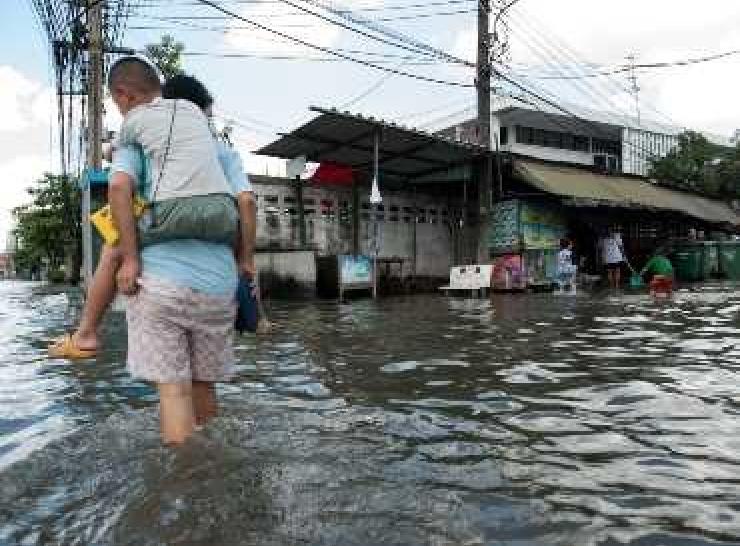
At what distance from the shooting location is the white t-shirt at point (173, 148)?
3.21m

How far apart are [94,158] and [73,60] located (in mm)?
2208

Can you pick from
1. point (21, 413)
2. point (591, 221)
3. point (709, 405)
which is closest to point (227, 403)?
Answer: point (21, 413)

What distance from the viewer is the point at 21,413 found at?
5.01 metres

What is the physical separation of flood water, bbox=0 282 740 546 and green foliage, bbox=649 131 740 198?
92.3ft

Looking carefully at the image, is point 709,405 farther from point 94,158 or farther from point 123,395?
point 94,158

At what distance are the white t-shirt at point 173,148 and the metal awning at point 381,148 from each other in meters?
12.1

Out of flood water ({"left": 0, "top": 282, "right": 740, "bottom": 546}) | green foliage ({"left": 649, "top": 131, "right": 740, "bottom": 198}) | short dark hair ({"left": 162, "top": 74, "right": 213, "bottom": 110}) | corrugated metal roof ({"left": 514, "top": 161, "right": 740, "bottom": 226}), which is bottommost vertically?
flood water ({"left": 0, "top": 282, "right": 740, "bottom": 546})

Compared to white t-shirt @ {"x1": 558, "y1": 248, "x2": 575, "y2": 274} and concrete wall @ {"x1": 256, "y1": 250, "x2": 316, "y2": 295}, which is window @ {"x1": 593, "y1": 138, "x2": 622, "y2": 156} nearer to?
white t-shirt @ {"x1": 558, "y1": 248, "x2": 575, "y2": 274}

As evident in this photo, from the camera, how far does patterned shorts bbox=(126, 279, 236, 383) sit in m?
3.17

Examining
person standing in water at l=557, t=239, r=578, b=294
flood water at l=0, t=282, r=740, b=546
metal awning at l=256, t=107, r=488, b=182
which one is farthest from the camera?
person standing in water at l=557, t=239, r=578, b=294

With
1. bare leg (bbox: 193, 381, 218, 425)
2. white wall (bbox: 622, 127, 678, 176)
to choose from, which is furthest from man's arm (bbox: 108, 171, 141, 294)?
white wall (bbox: 622, 127, 678, 176)

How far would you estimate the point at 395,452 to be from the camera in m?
3.69

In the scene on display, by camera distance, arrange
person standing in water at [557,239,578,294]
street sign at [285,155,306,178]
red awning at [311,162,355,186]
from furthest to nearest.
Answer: red awning at [311,162,355,186], person standing in water at [557,239,578,294], street sign at [285,155,306,178]

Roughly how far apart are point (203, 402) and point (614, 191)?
20.9m
